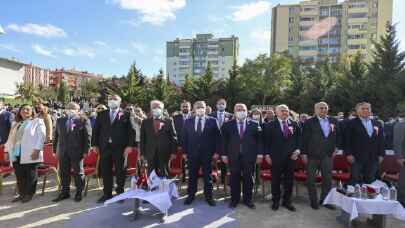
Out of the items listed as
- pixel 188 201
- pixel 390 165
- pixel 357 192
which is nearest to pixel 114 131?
pixel 188 201

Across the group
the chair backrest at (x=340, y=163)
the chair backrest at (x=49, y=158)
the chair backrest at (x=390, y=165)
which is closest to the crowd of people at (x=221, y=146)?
the chair backrest at (x=340, y=163)

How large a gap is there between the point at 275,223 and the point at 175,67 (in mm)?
113178

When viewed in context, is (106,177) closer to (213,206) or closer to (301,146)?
(213,206)

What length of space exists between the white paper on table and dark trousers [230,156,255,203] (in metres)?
1.35

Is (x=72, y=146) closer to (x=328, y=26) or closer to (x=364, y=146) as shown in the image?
(x=364, y=146)

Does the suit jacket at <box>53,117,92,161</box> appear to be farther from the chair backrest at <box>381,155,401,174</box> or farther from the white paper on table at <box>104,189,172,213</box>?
the chair backrest at <box>381,155,401,174</box>

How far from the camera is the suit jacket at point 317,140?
5.95 m

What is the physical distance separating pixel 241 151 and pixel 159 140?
1.49 meters

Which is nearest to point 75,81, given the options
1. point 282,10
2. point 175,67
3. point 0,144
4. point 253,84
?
point 175,67

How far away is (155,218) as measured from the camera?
5340 mm

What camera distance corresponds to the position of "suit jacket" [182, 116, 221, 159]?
6.12 meters

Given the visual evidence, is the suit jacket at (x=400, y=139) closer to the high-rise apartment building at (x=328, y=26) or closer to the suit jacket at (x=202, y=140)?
the suit jacket at (x=202, y=140)

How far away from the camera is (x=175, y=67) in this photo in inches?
4589

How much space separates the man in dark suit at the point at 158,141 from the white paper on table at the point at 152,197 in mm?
1043
